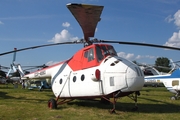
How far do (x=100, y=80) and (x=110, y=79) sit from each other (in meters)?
0.56

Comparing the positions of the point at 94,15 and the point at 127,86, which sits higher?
the point at 94,15

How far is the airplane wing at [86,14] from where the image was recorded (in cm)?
732

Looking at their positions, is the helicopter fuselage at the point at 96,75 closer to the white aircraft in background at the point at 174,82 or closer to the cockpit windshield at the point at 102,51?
the cockpit windshield at the point at 102,51

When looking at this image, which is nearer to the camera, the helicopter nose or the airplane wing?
the airplane wing

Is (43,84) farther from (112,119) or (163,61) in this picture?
(163,61)

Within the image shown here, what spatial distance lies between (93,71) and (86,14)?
3.07 metres

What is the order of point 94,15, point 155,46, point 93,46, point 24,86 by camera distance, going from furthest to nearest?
point 24,86 < point 93,46 < point 155,46 < point 94,15

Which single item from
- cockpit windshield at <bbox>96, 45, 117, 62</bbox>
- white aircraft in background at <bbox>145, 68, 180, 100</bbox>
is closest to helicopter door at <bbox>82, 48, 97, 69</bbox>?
cockpit windshield at <bbox>96, 45, 117, 62</bbox>

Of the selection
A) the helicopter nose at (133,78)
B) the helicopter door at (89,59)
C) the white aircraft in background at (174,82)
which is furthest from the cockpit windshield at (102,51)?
the white aircraft in background at (174,82)

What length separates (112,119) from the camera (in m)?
8.27

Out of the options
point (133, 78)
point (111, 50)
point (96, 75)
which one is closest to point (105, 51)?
point (111, 50)

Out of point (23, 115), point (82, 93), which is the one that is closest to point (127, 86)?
point (82, 93)

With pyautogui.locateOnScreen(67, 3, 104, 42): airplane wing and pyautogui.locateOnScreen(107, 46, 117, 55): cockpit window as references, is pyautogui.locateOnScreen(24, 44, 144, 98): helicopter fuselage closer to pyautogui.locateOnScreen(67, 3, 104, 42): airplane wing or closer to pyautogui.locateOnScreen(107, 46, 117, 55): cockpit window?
pyautogui.locateOnScreen(107, 46, 117, 55): cockpit window

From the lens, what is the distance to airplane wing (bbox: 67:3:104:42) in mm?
7321
